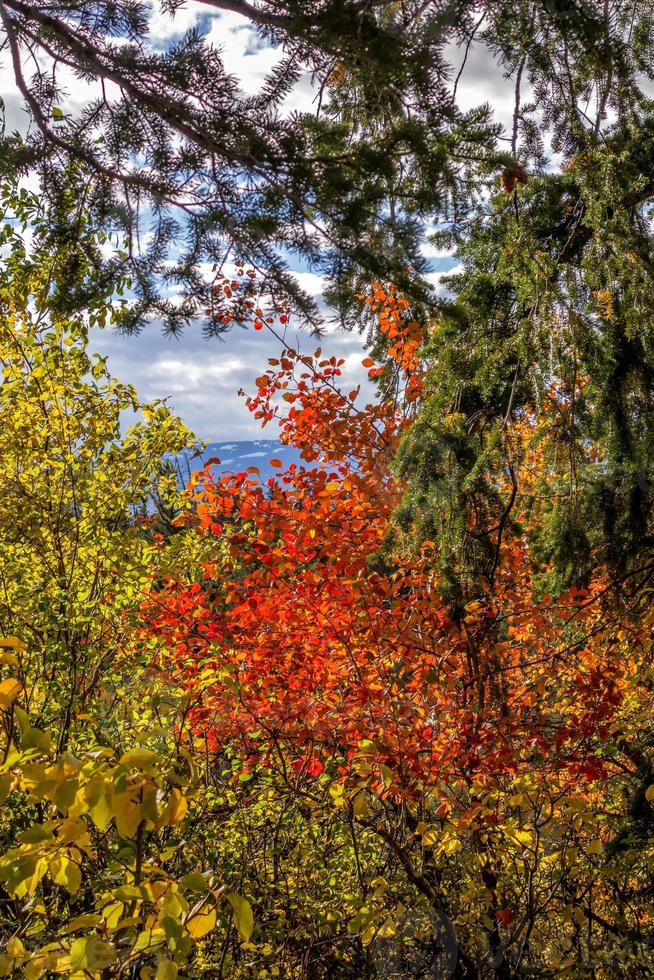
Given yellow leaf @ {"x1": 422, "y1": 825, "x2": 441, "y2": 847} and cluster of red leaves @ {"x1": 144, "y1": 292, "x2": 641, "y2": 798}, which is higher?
cluster of red leaves @ {"x1": 144, "y1": 292, "x2": 641, "y2": 798}

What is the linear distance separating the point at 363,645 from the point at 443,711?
0.75m

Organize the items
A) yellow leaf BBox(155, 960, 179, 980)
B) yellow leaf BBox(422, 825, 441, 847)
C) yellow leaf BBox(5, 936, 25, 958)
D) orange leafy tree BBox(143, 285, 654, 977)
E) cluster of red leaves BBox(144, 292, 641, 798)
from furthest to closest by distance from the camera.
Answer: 1. cluster of red leaves BBox(144, 292, 641, 798)
2. yellow leaf BBox(422, 825, 441, 847)
3. orange leafy tree BBox(143, 285, 654, 977)
4. yellow leaf BBox(5, 936, 25, 958)
5. yellow leaf BBox(155, 960, 179, 980)

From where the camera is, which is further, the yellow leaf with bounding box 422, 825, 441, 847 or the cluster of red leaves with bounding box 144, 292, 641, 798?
the cluster of red leaves with bounding box 144, 292, 641, 798

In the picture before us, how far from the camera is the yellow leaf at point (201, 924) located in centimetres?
162

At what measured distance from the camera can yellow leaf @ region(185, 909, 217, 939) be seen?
162cm

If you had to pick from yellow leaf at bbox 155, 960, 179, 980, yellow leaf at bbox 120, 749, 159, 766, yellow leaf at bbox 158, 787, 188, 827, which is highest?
yellow leaf at bbox 120, 749, 159, 766

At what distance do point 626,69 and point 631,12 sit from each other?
0.16 meters

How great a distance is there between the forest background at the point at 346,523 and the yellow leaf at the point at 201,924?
60mm

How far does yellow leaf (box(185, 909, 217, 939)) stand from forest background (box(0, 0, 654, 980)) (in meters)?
0.06

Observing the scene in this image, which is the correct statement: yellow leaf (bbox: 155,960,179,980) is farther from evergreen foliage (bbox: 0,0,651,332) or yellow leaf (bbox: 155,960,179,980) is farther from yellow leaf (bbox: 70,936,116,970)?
evergreen foliage (bbox: 0,0,651,332)

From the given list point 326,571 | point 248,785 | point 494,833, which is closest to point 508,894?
point 494,833

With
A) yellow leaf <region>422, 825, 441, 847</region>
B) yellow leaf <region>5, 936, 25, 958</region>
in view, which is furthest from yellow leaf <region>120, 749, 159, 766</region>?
yellow leaf <region>422, 825, 441, 847</region>

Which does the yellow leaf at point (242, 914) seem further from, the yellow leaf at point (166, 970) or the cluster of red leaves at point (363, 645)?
the cluster of red leaves at point (363, 645)

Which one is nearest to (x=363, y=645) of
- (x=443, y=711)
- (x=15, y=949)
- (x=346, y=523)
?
(x=443, y=711)
